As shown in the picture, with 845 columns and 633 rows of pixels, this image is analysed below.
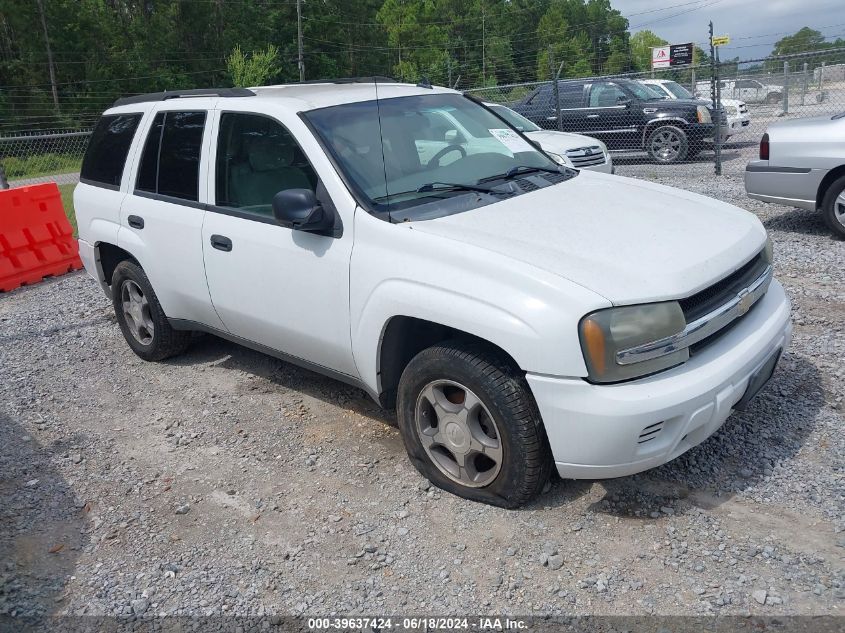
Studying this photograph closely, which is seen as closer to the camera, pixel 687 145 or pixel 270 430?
pixel 270 430

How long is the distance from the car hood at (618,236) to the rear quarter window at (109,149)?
9.38 ft

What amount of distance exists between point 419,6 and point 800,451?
208 feet

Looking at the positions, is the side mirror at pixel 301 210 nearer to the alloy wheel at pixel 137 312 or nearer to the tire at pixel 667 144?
the alloy wheel at pixel 137 312

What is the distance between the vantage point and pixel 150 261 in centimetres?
516

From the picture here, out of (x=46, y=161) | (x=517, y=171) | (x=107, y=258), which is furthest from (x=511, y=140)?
(x=46, y=161)

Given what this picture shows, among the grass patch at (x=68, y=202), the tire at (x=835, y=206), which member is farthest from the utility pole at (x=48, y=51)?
the tire at (x=835, y=206)

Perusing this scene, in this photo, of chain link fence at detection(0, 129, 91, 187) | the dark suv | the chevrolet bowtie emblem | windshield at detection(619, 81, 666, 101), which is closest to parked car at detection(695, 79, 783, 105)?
windshield at detection(619, 81, 666, 101)

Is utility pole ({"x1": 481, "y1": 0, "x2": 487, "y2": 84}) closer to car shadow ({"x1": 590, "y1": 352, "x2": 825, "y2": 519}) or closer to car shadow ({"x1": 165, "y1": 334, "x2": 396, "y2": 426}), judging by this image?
car shadow ({"x1": 165, "y1": 334, "x2": 396, "y2": 426})

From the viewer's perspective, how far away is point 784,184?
757 centimetres

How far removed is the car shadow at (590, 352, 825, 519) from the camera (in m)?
3.52

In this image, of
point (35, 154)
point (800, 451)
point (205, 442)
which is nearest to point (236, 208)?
point (205, 442)

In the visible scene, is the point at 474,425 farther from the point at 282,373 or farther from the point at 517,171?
the point at 282,373

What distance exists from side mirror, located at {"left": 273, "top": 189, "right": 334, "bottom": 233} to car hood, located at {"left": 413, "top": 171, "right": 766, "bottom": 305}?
0.51 metres

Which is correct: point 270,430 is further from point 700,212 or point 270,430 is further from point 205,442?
point 700,212
